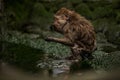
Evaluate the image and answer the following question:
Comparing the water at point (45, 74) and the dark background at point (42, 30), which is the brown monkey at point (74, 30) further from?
the water at point (45, 74)

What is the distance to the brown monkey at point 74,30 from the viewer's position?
26.5 ft

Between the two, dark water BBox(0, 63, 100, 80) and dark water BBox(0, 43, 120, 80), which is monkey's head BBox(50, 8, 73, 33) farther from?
dark water BBox(0, 63, 100, 80)

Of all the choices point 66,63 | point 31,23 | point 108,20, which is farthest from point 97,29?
point 66,63

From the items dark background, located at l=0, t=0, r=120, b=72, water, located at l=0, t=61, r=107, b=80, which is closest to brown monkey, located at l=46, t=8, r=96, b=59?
dark background, located at l=0, t=0, r=120, b=72

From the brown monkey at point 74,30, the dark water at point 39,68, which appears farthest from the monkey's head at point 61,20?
the dark water at point 39,68

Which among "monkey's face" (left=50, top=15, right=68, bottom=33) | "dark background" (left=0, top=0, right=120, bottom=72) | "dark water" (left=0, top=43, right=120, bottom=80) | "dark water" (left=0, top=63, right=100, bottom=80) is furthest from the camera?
"dark background" (left=0, top=0, right=120, bottom=72)

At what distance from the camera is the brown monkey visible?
807cm

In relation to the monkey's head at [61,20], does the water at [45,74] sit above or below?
below

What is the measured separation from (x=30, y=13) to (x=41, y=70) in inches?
216

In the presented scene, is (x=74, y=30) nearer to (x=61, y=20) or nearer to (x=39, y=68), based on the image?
(x=61, y=20)

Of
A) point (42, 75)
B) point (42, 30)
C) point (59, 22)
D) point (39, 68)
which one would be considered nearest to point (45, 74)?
point (42, 75)

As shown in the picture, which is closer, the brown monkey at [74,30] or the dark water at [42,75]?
the dark water at [42,75]

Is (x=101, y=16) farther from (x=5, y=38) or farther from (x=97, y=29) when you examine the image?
(x=5, y=38)

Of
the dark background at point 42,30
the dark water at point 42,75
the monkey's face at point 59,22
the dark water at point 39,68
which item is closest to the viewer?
the dark water at point 42,75
